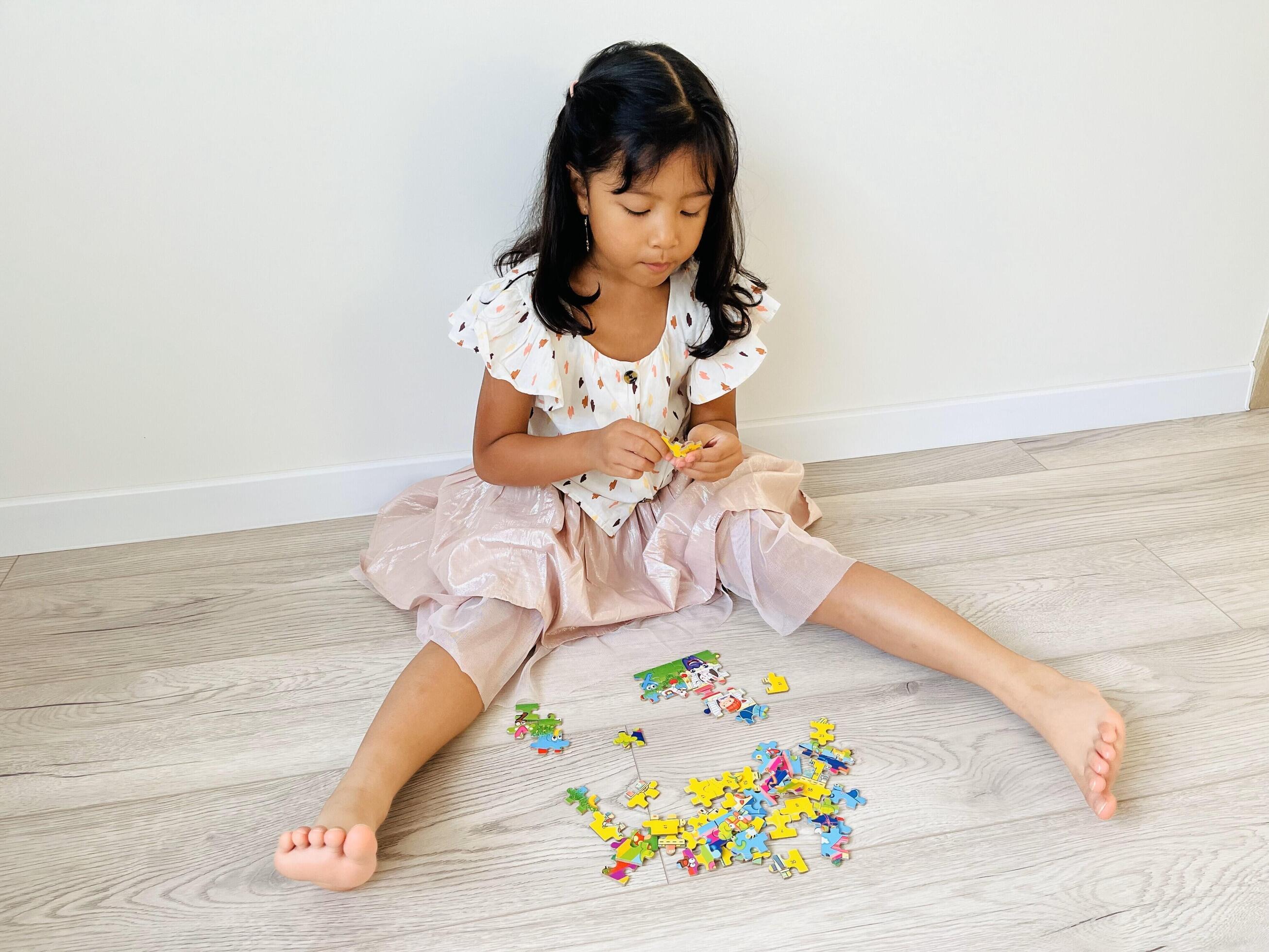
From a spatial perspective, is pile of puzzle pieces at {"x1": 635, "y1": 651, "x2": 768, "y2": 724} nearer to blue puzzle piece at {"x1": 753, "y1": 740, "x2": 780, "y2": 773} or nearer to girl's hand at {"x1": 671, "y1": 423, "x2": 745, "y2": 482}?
blue puzzle piece at {"x1": 753, "y1": 740, "x2": 780, "y2": 773}

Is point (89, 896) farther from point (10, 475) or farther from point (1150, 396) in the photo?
point (1150, 396)

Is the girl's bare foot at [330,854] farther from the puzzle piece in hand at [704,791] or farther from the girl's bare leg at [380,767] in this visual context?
the puzzle piece in hand at [704,791]

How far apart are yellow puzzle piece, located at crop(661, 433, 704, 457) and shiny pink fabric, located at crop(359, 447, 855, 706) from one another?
125mm

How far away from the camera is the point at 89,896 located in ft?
3.11

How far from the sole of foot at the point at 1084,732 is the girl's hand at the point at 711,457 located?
428 millimetres

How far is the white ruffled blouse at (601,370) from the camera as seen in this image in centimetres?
123

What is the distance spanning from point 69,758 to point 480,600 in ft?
1.58

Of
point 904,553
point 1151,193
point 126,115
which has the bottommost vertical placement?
point 904,553

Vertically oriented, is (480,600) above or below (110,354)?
below

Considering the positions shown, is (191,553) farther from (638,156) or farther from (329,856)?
(638,156)

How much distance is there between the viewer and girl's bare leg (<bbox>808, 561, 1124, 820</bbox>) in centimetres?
98

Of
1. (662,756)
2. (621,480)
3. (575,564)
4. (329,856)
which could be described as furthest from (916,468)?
(329,856)

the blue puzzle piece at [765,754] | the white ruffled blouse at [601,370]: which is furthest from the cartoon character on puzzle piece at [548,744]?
the white ruffled blouse at [601,370]

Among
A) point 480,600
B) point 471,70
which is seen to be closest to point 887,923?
point 480,600
